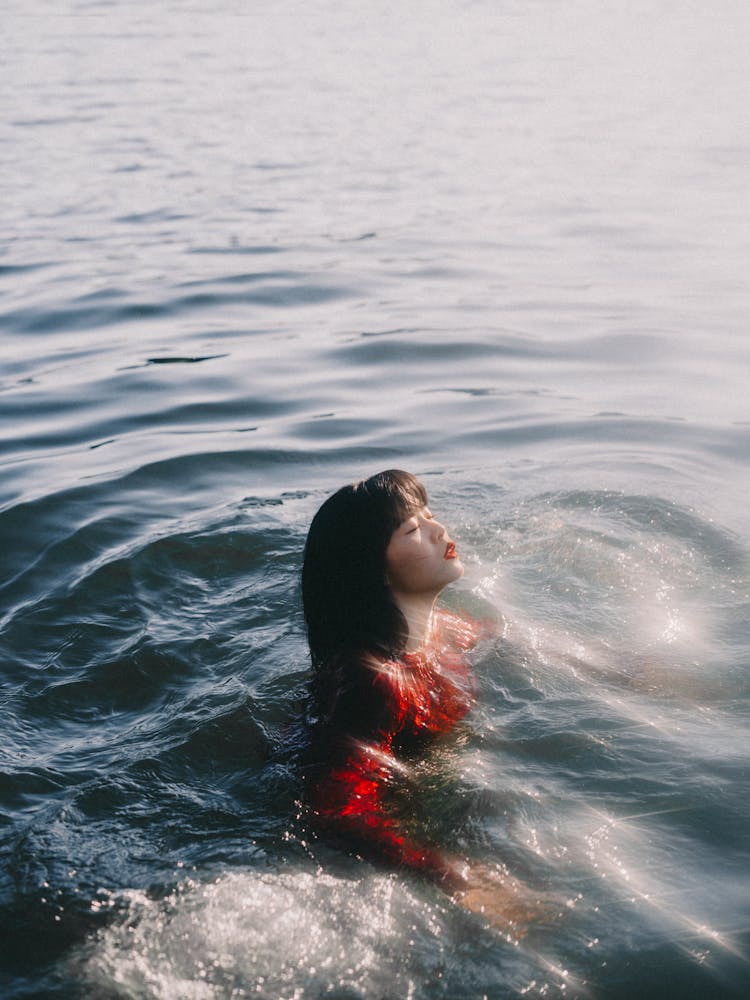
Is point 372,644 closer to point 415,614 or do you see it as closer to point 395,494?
point 415,614

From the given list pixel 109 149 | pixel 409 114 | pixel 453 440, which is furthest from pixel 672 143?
pixel 453 440

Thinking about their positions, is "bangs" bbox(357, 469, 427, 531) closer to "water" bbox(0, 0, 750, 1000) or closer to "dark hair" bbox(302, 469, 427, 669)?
"dark hair" bbox(302, 469, 427, 669)

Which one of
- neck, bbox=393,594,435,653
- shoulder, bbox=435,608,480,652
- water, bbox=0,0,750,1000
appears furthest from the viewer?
shoulder, bbox=435,608,480,652

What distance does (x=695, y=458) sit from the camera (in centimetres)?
734

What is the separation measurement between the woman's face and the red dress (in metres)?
0.27

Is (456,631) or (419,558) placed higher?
(419,558)

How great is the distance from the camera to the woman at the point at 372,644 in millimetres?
3961

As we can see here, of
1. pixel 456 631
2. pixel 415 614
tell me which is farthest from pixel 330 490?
pixel 415 614

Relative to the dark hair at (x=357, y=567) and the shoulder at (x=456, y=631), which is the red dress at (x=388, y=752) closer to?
the dark hair at (x=357, y=567)

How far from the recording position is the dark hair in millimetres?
4156

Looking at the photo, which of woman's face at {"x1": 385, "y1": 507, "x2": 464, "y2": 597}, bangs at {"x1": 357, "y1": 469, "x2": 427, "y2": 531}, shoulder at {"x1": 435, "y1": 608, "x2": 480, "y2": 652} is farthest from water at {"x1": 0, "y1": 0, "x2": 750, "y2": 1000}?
bangs at {"x1": 357, "y1": 469, "x2": 427, "y2": 531}

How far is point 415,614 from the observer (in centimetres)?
434

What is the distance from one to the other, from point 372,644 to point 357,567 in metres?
0.28

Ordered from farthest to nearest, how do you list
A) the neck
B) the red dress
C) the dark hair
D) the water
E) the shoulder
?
the shoulder → the neck → the dark hair → the red dress → the water
